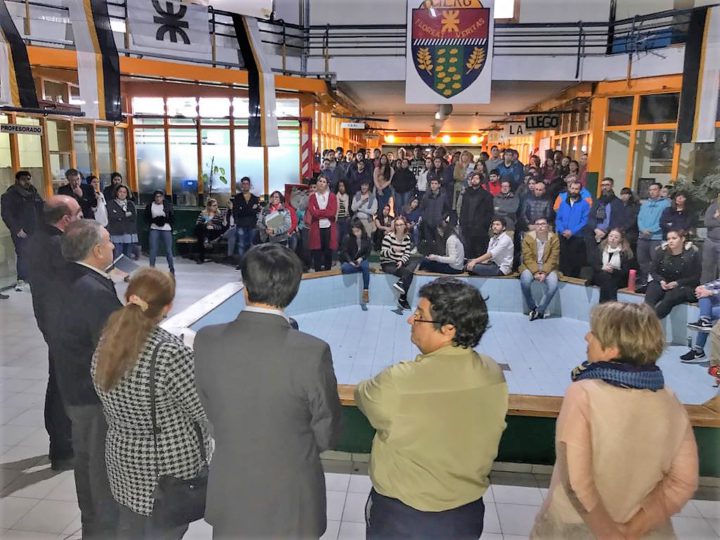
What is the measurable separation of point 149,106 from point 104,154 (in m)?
1.32

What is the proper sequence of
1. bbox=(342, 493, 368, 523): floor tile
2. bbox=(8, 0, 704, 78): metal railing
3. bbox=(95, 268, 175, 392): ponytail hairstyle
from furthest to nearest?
bbox=(8, 0, 704, 78): metal railing
bbox=(342, 493, 368, 523): floor tile
bbox=(95, 268, 175, 392): ponytail hairstyle

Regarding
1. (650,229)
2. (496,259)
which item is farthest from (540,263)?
(650,229)

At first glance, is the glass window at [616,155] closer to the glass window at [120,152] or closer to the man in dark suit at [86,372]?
the glass window at [120,152]

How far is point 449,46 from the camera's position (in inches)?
316

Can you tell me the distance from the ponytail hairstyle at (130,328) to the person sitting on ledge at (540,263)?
19.7ft

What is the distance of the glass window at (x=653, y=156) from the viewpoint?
32.7 ft

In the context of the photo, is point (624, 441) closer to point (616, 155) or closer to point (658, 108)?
point (658, 108)

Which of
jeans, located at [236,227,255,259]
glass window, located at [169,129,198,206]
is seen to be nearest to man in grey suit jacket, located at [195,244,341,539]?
jeans, located at [236,227,255,259]

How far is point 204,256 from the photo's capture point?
33.9ft

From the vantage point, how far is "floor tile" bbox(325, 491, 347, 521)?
291 cm

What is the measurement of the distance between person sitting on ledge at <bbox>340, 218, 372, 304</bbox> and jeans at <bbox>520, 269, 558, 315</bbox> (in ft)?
6.71

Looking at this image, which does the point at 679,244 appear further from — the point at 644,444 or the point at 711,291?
the point at 644,444

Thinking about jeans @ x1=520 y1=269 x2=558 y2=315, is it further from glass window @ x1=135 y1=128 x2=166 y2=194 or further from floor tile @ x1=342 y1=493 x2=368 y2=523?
glass window @ x1=135 y1=128 x2=166 y2=194

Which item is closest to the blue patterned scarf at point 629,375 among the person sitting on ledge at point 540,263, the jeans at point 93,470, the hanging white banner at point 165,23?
the jeans at point 93,470
